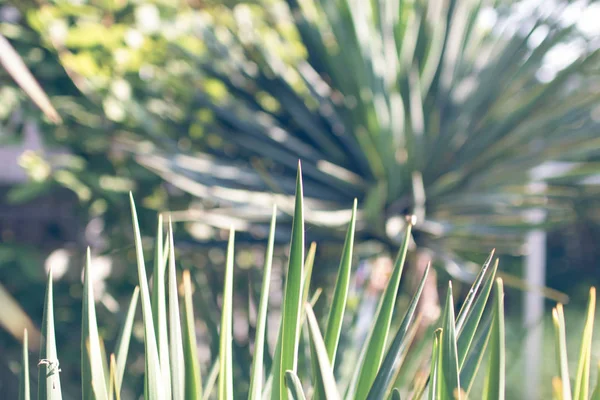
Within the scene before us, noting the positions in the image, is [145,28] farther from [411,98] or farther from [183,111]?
[411,98]

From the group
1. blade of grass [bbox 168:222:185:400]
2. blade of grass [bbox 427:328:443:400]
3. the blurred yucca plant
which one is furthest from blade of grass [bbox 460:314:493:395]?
blade of grass [bbox 168:222:185:400]

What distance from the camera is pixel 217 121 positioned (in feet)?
5.52

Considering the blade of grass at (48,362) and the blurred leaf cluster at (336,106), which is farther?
the blurred leaf cluster at (336,106)

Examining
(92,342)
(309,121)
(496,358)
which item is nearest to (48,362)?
(92,342)

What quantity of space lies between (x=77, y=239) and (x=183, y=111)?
82 cm

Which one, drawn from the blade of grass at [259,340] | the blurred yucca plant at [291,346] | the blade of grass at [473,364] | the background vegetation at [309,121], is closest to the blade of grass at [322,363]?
the blurred yucca plant at [291,346]

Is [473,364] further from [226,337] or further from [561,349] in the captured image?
[226,337]

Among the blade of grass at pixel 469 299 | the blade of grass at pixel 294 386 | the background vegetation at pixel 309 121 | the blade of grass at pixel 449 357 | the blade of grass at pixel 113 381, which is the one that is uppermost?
the background vegetation at pixel 309 121

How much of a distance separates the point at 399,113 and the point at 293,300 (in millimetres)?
1049

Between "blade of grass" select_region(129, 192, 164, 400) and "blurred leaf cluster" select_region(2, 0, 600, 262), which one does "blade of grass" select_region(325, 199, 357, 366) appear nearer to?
"blade of grass" select_region(129, 192, 164, 400)

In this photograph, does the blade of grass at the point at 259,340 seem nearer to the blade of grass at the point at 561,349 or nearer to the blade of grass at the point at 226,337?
the blade of grass at the point at 226,337

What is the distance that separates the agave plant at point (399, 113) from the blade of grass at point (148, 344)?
85 cm

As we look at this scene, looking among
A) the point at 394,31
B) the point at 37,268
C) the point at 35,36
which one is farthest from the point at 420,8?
the point at 37,268

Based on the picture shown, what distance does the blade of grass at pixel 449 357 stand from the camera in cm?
53
